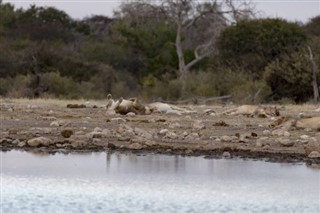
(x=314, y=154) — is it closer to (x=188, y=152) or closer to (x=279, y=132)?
(x=188, y=152)

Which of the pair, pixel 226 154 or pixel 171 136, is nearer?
pixel 226 154

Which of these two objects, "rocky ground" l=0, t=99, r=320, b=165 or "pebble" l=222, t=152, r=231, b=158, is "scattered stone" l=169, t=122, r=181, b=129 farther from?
"pebble" l=222, t=152, r=231, b=158

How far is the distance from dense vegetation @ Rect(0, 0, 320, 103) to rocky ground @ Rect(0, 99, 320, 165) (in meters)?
8.15

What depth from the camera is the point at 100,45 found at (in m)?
40.0

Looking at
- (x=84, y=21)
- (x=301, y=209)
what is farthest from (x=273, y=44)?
(x=84, y=21)

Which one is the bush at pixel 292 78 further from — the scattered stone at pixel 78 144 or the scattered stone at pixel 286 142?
the scattered stone at pixel 78 144

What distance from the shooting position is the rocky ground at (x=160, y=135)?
11.5 meters

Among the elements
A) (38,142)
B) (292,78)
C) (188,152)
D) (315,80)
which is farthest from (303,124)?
(292,78)

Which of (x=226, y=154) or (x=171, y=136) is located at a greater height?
(x=171, y=136)

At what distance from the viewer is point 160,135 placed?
12.8m

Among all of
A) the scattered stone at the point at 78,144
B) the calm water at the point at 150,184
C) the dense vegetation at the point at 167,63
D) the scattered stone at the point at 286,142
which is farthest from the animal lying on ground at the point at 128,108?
the dense vegetation at the point at 167,63

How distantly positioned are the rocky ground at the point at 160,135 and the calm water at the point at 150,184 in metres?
0.58

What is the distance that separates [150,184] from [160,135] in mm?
3879

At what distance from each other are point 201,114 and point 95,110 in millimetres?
2071
